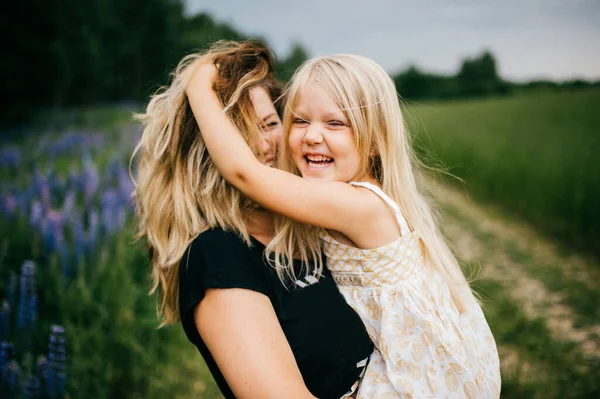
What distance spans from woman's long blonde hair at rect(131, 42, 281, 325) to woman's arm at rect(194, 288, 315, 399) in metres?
0.30

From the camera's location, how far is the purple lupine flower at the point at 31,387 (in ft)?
7.30

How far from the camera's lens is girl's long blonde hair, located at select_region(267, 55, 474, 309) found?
2.05 metres

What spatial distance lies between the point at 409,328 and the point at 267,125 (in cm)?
107

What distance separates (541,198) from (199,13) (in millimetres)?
54366

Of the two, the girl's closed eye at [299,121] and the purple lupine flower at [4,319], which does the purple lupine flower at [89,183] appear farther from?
the girl's closed eye at [299,121]

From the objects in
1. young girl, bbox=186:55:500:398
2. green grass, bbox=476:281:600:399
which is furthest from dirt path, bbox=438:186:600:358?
young girl, bbox=186:55:500:398

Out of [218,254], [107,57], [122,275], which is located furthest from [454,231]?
[107,57]

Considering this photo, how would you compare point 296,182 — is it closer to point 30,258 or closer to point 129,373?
point 129,373

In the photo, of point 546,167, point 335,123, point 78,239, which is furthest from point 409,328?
point 546,167

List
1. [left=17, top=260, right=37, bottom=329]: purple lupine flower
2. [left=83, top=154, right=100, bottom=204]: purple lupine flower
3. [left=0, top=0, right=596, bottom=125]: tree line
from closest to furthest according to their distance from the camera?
[left=17, top=260, right=37, bottom=329]: purple lupine flower
[left=83, top=154, right=100, bottom=204]: purple lupine flower
[left=0, top=0, right=596, bottom=125]: tree line

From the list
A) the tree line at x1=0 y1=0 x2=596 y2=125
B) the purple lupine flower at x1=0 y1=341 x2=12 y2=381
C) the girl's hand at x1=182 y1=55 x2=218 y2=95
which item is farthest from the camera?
the tree line at x1=0 y1=0 x2=596 y2=125

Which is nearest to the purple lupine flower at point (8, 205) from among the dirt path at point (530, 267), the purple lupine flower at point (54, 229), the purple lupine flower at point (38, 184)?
the purple lupine flower at point (38, 184)

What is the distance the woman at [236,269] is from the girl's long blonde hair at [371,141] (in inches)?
4.7

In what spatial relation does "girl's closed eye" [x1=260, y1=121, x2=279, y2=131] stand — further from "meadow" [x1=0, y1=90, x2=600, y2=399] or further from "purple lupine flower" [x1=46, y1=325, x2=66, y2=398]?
"purple lupine flower" [x1=46, y1=325, x2=66, y2=398]
